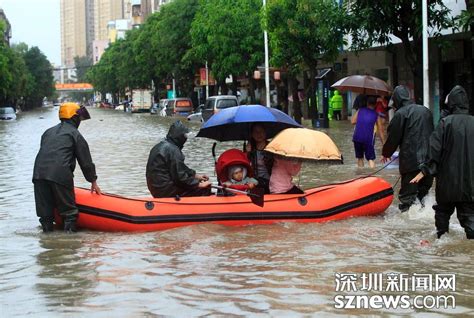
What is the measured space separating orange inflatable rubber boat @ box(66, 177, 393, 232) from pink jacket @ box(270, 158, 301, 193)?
0.29 meters

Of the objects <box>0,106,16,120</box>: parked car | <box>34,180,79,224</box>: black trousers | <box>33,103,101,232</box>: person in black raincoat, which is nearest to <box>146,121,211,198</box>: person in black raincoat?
<box>33,103,101,232</box>: person in black raincoat

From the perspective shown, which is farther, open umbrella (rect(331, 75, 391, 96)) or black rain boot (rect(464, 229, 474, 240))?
open umbrella (rect(331, 75, 391, 96))

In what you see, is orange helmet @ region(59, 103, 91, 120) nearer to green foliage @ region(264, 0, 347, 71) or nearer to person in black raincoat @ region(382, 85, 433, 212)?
person in black raincoat @ region(382, 85, 433, 212)

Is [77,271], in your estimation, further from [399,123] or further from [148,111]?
[148,111]

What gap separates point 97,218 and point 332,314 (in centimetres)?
461

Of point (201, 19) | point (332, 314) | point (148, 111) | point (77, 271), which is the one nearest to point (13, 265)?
point (77, 271)

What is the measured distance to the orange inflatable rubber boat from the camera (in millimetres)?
10477

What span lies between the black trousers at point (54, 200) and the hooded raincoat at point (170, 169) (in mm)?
1169

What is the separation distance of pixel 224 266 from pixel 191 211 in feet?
6.71

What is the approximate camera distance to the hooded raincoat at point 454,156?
8648 mm

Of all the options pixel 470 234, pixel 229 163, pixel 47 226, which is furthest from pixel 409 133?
pixel 47 226

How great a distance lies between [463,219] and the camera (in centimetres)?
891

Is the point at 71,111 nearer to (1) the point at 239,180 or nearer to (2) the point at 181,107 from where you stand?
(1) the point at 239,180

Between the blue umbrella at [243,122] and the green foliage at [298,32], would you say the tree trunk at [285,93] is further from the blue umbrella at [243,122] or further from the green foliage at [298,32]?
the blue umbrella at [243,122]
